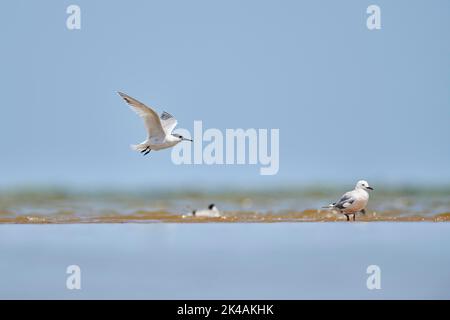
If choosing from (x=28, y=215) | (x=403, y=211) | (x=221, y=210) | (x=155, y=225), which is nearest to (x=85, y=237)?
(x=155, y=225)

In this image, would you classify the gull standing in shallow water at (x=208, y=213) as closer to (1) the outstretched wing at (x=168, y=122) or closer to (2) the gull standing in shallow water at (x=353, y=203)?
(2) the gull standing in shallow water at (x=353, y=203)

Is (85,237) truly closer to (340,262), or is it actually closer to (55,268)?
(55,268)

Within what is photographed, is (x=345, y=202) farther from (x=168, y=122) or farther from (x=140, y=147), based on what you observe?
(x=140, y=147)

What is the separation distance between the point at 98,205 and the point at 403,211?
3.94 metres

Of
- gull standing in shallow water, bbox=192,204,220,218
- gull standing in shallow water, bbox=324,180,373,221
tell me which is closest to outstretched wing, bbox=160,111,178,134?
gull standing in shallow water, bbox=192,204,220,218

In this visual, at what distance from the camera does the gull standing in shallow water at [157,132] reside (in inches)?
421

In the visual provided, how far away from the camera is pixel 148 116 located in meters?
10.7

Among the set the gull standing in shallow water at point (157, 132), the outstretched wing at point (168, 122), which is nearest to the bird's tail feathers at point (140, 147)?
the gull standing in shallow water at point (157, 132)

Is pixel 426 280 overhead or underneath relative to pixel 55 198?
underneath

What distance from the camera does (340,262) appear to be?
→ 29.8ft

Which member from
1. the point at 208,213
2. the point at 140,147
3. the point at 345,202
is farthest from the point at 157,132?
the point at 345,202

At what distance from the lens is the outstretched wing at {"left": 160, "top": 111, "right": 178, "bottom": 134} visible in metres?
11.3

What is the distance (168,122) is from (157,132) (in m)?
0.32

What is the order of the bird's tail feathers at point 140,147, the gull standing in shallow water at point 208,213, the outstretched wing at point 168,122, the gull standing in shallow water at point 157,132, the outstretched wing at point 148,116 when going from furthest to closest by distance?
the gull standing in shallow water at point 208,213 < the outstretched wing at point 168,122 < the bird's tail feathers at point 140,147 < the gull standing in shallow water at point 157,132 < the outstretched wing at point 148,116
